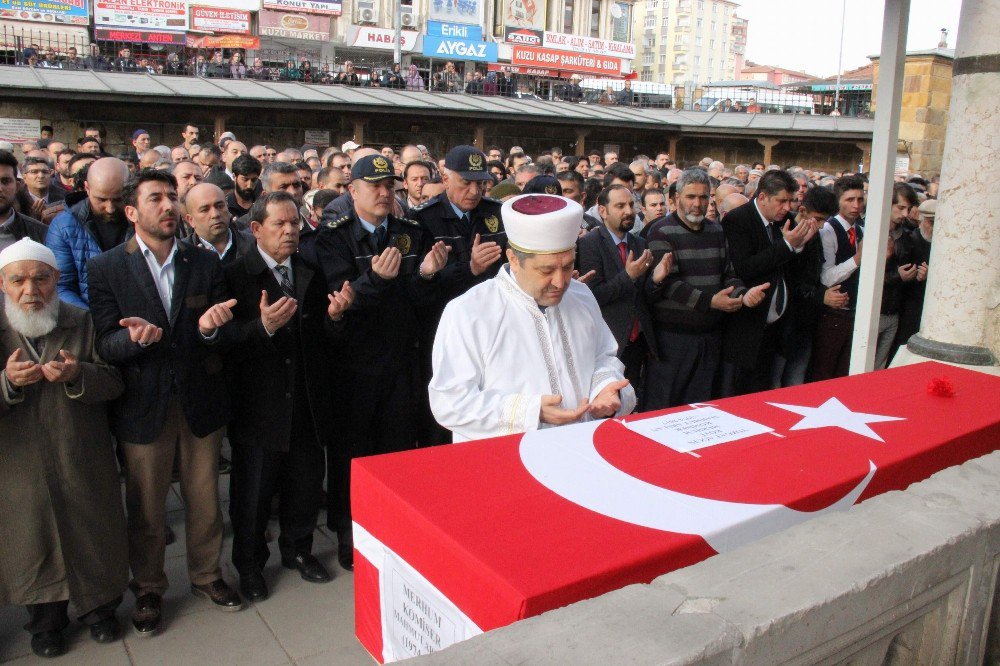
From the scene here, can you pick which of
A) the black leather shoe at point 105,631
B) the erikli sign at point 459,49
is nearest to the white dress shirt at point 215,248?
the black leather shoe at point 105,631

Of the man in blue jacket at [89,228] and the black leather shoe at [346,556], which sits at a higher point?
the man in blue jacket at [89,228]

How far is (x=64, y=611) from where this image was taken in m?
3.22

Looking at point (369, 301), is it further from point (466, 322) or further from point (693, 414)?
point (693, 414)

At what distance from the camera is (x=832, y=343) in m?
5.53

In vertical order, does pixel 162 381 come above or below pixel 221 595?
above

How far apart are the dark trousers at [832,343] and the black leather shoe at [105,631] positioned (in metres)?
4.50

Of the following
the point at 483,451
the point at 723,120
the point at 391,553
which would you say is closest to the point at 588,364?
the point at 483,451

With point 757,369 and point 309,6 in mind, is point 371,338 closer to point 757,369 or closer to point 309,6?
point 757,369

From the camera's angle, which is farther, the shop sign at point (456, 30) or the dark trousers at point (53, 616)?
the shop sign at point (456, 30)

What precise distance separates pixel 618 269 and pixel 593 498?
318 cm

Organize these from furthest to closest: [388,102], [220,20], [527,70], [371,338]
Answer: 1. [527,70]
2. [220,20]
3. [388,102]
4. [371,338]

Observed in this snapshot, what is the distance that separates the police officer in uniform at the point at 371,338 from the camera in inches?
152

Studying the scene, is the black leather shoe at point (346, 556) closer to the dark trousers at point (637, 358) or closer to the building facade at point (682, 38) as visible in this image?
the dark trousers at point (637, 358)

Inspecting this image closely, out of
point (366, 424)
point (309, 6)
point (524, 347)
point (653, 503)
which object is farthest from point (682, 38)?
point (653, 503)
